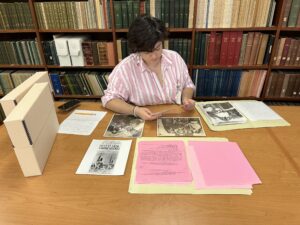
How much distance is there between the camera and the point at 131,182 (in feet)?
2.57

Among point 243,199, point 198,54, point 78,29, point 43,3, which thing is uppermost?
point 43,3

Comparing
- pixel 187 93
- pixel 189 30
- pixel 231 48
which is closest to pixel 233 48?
pixel 231 48

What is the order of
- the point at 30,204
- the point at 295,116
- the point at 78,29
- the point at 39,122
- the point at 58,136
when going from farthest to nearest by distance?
the point at 78,29, the point at 295,116, the point at 58,136, the point at 39,122, the point at 30,204

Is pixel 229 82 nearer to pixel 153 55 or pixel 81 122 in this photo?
pixel 153 55

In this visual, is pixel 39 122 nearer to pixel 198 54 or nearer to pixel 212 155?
pixel 212 155

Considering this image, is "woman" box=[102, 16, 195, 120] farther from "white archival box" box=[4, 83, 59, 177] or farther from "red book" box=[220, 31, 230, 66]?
"red book" box=[220, 31, 230, 66]

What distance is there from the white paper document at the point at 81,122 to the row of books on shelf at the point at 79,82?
3.95 feet

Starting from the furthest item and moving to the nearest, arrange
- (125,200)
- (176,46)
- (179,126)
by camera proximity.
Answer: (176,46), (179,126), (125,200)

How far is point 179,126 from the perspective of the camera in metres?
1.09

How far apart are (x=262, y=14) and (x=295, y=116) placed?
1.22m

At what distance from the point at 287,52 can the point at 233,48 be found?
51 cm

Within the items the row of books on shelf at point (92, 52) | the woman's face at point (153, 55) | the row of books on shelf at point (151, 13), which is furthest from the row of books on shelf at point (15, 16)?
the woman's face at point (153, 55)

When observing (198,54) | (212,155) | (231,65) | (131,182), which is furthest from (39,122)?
(231,65)

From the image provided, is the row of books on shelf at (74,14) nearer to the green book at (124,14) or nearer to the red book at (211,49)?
the green book at (124,14)
